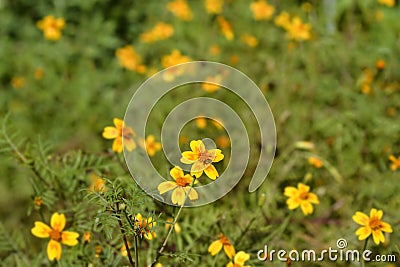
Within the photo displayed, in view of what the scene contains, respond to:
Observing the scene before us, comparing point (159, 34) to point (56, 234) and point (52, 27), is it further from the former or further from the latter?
point (56, 234)

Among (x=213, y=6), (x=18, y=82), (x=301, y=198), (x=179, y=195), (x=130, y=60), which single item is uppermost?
(x=213, y=6)

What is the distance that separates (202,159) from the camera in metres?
1.22

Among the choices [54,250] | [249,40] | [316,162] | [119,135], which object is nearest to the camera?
[54,250]

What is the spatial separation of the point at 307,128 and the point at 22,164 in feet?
4.13

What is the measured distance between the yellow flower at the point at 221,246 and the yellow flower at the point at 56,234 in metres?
0.37

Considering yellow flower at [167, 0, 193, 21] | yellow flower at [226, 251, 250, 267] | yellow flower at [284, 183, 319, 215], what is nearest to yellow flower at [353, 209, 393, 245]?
yellow flower at [284, 183, 319, 215]

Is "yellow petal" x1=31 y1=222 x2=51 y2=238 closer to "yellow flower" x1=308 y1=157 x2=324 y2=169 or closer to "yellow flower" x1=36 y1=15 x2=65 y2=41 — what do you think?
"yellow flower" x1=308 y1=157 x2=324 y2=169

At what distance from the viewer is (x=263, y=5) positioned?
282cm

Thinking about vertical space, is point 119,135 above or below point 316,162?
below

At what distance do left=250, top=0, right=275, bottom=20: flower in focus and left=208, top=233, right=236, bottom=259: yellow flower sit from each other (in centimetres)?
168

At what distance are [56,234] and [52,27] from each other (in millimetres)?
1480

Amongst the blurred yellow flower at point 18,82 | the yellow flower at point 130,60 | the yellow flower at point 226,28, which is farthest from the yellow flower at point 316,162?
the blurred yellow flower at point 18,82

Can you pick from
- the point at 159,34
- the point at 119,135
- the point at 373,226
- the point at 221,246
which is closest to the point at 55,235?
the point at 119,135

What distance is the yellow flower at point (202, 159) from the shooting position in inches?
47.1
